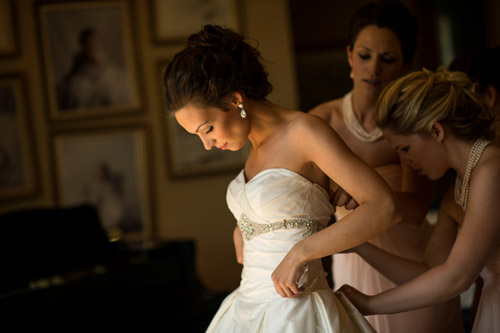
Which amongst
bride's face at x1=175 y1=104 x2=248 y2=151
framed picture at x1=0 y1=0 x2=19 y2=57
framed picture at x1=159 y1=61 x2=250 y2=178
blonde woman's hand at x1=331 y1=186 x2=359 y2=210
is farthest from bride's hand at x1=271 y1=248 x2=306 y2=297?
framed picture at x1=0 y1=0 x2=19 y2=57

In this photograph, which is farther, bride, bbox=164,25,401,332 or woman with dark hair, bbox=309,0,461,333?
woman with dark hair, bbox=309,0,461,333

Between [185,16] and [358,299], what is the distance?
4735mm

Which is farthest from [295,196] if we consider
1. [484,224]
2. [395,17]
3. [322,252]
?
[395,17]

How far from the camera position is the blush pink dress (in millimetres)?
2105

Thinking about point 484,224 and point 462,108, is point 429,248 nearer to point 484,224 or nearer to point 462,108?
point 484,224

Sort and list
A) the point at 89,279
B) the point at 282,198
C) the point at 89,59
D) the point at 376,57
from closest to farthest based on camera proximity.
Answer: the point at 282,198
the point at 376,57
the point at 89,279
the point at 89,59

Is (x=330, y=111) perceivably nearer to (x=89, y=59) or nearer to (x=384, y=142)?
(x=384, y=142)

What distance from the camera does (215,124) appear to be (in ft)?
5.32

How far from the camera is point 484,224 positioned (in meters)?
1.59

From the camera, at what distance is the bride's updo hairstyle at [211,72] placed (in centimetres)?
158

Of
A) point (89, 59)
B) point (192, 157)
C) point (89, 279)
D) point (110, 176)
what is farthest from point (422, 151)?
point (89, 59)

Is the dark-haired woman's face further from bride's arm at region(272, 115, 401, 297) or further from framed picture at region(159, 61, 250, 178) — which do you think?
framed picture at region(159, 61, 250, 178)

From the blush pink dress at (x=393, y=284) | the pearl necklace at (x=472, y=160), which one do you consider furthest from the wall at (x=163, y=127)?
the pearl necklace at (x=472, y=160)

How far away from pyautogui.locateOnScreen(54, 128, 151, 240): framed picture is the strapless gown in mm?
4300
